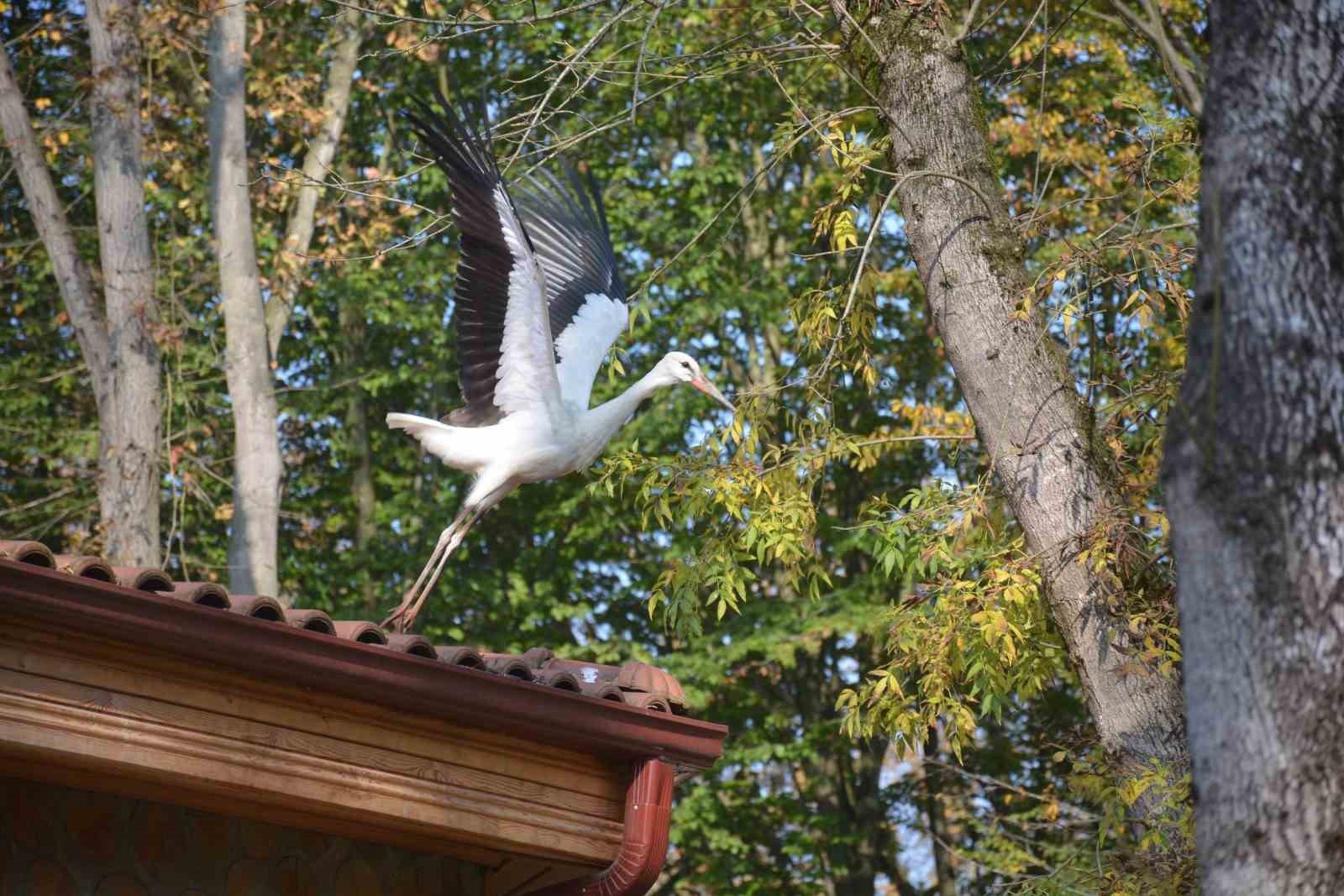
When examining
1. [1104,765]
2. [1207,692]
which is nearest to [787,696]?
[1104,765]

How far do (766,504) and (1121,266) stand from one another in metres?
9.03

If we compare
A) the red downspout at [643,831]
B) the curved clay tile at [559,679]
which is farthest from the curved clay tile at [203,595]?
the red downspout at [643,831]

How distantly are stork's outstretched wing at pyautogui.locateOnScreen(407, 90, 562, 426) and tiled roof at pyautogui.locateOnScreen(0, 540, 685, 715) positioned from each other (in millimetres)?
1755

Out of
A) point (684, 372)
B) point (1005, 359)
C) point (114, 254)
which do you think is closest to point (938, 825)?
point (114, 254)

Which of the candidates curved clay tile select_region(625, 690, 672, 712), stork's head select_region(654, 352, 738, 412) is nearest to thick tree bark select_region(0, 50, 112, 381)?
stork's head select_region(654, 352, 738, 412)

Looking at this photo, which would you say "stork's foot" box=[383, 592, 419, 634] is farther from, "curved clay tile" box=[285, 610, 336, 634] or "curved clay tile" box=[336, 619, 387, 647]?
"curved clay tile" box=[285, 610, 336, 634]

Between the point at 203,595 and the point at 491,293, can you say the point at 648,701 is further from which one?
the point at 491,293

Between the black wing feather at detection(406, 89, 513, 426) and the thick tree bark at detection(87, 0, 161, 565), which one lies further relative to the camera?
the thick tree bark at detection(87, 0, 161, 565)

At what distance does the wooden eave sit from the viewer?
328 centimetres

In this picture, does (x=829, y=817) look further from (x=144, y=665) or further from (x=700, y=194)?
(x=144, y=665)

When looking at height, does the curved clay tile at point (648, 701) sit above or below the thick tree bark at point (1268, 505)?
above

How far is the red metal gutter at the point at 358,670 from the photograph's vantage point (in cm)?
320

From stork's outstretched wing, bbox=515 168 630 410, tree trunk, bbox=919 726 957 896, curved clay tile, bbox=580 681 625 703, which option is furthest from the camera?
tree trunk, bbox=919 726 957 896

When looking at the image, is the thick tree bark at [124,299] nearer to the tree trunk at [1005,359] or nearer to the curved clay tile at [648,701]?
the tree trunk at [1005,359]
